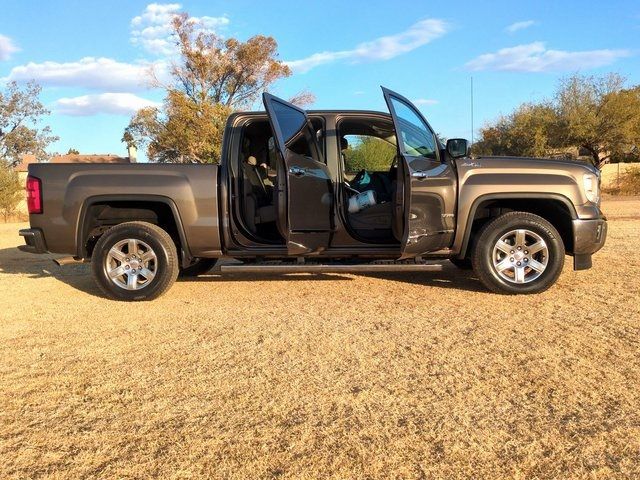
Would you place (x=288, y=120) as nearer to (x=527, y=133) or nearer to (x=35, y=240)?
(x=35, y=240)

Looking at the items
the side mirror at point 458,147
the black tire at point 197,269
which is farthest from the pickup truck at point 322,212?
the black tire at point 197,269

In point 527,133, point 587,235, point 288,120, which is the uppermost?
point 527,133

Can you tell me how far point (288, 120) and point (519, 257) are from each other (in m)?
2.82

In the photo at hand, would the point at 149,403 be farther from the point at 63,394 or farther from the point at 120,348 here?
the point at 120,348

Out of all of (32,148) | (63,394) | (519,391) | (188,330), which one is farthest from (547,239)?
(32,148)

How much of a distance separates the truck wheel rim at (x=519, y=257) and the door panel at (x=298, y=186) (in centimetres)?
182

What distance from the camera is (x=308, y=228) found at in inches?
212

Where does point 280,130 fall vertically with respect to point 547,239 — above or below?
above

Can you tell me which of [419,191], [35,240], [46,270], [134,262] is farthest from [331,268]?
[46,270]

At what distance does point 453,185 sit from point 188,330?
9.82 feet

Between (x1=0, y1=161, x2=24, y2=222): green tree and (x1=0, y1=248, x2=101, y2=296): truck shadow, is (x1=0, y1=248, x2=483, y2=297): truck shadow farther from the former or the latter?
(x1=0, y1=161, x2=24, y2=222): green tree

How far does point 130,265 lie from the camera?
5.51 metres

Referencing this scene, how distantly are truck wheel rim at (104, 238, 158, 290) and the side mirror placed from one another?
3350 mm

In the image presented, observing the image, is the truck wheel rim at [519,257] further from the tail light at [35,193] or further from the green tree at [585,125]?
the green tree at [585,125]
